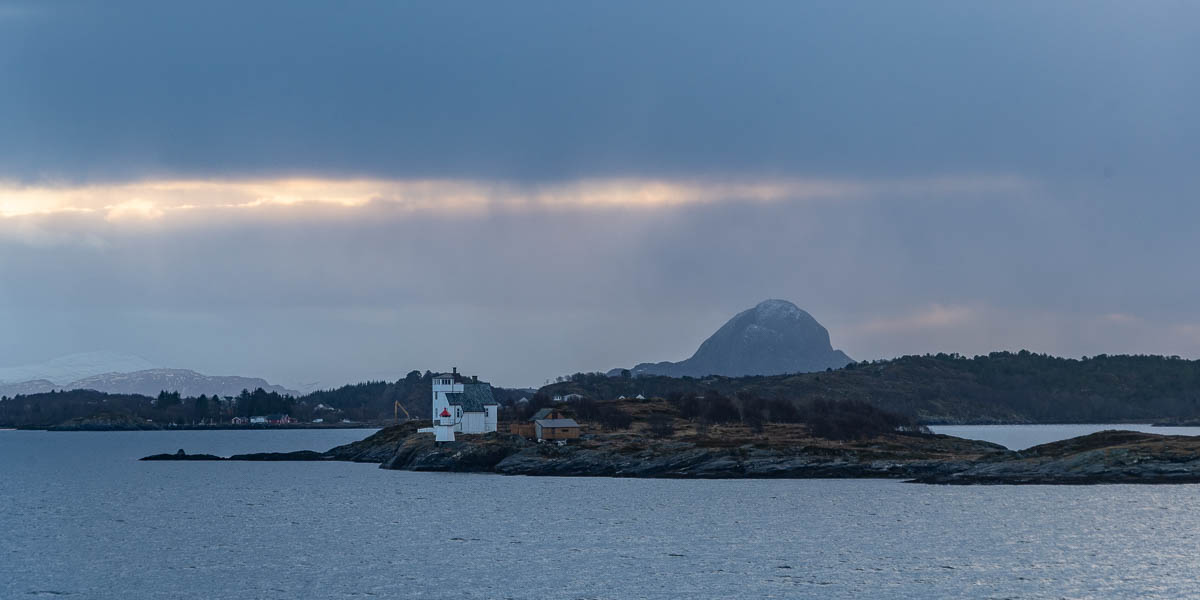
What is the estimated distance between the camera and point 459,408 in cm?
15175

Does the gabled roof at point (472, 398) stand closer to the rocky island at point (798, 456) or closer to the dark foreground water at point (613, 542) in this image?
the rocky island at point (798, 456)

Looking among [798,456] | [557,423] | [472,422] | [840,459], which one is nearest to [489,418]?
[472,422]

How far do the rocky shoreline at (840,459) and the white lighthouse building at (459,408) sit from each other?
97.7 inches

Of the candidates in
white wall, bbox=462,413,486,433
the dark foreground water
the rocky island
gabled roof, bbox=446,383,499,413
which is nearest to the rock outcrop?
the rocky island

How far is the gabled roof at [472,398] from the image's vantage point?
15075 cm

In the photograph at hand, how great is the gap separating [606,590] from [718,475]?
6811 centimetres

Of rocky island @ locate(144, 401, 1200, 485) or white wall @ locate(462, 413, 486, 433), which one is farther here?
white wall @ locate(462, 413, 486, 433)

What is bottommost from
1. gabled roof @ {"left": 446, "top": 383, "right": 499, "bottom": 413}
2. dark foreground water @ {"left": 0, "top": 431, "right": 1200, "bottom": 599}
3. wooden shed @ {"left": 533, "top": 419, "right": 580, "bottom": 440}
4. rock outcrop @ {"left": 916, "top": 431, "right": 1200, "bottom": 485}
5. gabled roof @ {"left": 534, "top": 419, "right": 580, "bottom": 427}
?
dark foreground water @ {"left": 0, "top": 431, "right": 1200, "bottom": 599}

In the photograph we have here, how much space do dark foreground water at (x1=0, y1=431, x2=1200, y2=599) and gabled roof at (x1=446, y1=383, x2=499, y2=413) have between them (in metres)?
27.8

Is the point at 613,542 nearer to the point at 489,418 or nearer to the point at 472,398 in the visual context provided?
the point at 472,398

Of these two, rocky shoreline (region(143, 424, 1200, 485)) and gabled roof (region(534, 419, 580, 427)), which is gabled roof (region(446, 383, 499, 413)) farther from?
gabled roof (region(534, 419, 580, 427))

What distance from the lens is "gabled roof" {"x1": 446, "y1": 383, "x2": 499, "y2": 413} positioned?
151 meters

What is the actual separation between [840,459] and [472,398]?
51.4 metres

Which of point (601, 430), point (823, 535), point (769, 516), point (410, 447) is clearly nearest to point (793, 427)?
point (601, 430)
